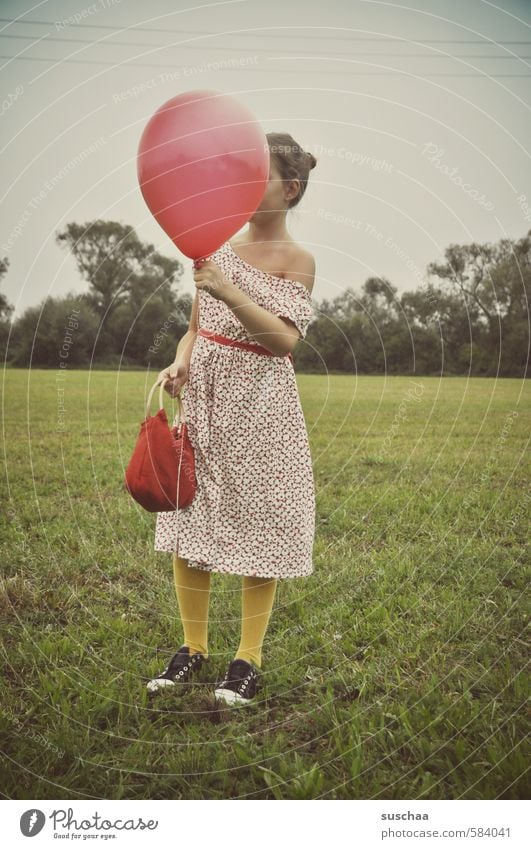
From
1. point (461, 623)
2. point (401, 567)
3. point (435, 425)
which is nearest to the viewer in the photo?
point (461, 623)

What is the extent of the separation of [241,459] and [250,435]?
0.08 m

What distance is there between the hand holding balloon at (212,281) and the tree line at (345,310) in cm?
179

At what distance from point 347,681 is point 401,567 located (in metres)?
0.96

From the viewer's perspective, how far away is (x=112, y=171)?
2871 millimetres

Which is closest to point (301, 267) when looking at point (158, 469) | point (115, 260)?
point (158, 469)

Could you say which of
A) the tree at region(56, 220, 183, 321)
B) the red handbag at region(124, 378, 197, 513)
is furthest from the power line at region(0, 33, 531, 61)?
the tree at region(56, 220, 183, 321)

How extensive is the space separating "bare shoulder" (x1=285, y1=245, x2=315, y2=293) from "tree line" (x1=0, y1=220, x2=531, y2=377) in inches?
70.3

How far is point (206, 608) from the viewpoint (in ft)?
7.98

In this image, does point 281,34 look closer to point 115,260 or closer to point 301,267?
point 301,267

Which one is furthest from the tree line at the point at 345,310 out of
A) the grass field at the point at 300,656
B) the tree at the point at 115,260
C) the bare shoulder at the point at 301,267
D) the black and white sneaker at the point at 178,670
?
the black and white sneaker at the point at 178,670

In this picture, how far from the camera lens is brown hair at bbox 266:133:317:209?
2236 mm
